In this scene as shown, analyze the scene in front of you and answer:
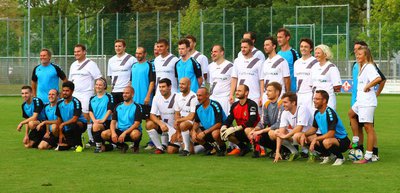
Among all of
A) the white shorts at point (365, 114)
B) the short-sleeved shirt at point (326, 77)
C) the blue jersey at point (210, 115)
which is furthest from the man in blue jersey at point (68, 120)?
the white shorts at point (365, 114)

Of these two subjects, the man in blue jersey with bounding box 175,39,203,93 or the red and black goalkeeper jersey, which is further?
the man in blue jersey with bounding box 175,39,203,93

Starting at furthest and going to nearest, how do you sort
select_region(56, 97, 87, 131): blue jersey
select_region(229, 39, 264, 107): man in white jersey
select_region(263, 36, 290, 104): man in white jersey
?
select_region(56, 97, 87, 131): blue jersey < select_region(229, 39, 264, 107): man in white jersey < select_region(263, 36, 290, 104): man in white jersey

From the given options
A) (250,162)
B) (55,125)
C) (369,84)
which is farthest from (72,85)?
(369,84)

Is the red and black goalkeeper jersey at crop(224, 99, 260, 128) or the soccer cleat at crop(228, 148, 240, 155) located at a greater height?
the red and black goalkeeper jersey at crop(224, 99, 260, 128)

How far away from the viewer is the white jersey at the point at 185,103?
1404cm

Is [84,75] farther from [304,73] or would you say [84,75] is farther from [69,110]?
[304,73]

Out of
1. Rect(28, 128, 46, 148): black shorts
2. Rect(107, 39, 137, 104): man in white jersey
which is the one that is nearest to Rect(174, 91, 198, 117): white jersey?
Rect(107, 39, 137, 104): man in white jersey

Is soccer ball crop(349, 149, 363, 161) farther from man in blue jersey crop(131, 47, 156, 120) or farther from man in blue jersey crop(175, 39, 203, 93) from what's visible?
man in blue jersey crop(131, 47, 156, 120)

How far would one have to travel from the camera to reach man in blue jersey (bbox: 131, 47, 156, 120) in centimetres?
1526

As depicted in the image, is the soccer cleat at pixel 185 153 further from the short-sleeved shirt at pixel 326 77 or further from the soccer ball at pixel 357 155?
the soccer ball at pixel 357 155

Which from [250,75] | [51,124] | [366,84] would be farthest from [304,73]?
[51,124]

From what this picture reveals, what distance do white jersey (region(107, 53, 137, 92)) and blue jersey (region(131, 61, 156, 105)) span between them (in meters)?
0.27

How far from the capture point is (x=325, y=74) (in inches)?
521

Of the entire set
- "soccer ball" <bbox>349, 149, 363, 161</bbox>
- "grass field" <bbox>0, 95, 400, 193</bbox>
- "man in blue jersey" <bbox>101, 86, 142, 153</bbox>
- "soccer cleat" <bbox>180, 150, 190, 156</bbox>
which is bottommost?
"grass field" <bbox>0, 95, 400, 193</bbox>
